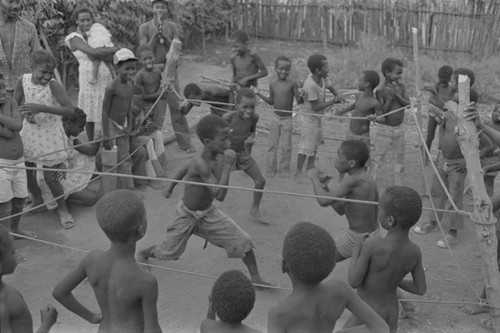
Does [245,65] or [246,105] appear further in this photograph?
[245,65]

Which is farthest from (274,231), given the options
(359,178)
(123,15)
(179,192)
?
(123,15)

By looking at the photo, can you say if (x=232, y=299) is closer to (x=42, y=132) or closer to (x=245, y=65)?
(x=42, y=132)

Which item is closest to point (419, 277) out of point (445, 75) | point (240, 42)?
point (445, 75)

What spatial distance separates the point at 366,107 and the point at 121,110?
2529 mm

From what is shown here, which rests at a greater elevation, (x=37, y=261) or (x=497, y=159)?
(x=497, y=159)

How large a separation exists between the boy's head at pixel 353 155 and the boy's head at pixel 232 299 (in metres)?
2.10

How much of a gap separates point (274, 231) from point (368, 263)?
2679 mm

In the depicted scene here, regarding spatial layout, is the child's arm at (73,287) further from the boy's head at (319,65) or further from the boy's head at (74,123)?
the boy's head at (319,65)

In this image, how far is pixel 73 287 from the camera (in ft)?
10.8

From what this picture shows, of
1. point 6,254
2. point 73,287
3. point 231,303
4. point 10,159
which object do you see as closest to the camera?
point 231,303

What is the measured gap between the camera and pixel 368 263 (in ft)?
12.1

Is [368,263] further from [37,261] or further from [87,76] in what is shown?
[87,76]

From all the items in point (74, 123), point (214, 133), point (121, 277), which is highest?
point (214, 133)

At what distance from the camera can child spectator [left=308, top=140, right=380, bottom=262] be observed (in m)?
4.63
